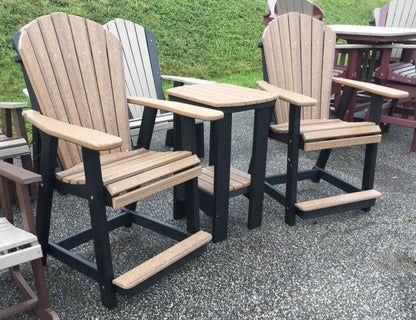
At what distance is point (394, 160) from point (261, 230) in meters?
1.81

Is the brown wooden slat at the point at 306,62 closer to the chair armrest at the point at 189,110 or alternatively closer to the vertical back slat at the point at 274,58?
the vertical back slat at the point at 274,58

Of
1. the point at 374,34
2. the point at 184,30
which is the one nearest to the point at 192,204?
the point at 374,34

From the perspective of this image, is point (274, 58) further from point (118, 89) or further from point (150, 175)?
point (150, 175)

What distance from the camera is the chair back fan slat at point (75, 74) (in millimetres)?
1989

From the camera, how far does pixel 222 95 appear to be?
2.13m

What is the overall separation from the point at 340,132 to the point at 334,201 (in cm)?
42

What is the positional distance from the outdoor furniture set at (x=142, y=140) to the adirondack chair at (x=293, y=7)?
1.79m

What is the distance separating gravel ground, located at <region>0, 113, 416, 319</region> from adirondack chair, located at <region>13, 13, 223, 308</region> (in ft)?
0.38

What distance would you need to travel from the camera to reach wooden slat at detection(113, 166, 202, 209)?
5.12ft

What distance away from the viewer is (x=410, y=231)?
7.85ft

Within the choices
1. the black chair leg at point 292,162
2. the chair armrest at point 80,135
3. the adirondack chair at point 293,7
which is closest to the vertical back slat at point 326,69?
the black chair leg at point 292,162

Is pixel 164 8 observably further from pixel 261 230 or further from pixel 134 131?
pixel 261 230

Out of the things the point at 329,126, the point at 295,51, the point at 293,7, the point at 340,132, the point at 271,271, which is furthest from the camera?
the point at 293,7

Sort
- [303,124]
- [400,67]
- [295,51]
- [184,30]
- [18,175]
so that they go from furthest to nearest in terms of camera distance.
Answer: [184,30] → [400,67] → [295,51] → [303,124] → [18,175]
